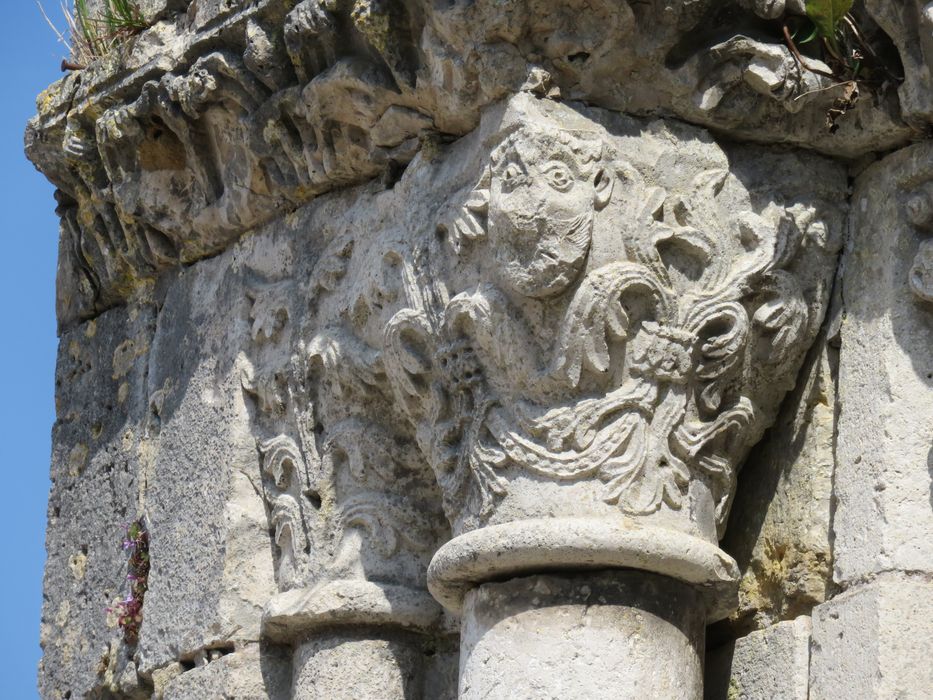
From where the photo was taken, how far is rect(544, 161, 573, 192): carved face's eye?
3734 mm

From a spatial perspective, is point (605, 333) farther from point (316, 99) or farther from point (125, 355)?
point (125, 355)

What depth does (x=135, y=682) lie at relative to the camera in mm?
4789

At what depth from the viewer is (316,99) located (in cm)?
424

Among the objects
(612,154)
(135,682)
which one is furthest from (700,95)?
(135,682)

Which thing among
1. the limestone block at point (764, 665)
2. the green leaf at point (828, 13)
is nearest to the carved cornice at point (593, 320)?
the limestone block at point (764, 665)

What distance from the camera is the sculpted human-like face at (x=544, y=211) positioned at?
3705 millimetres

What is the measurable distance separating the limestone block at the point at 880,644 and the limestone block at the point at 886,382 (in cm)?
5

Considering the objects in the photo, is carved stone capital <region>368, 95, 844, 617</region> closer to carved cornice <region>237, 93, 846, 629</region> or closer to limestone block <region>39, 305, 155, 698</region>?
carved cornice <region>237, 93, 846, 629</region>

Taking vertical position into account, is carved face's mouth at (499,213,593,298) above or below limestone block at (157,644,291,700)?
above

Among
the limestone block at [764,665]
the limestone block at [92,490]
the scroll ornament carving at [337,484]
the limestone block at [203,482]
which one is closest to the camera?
the limestone block at [764,665]

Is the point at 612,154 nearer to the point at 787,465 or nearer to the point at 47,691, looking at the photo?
the point at 787,465

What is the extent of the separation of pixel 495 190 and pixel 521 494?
599mm

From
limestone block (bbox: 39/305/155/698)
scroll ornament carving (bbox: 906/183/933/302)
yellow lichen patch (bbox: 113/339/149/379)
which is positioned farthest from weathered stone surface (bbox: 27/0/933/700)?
yellow lichen patch (bbox: 113/339/149/379)

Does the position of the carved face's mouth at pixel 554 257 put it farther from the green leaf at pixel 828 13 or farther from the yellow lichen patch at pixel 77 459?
the yellow lichen patch at pixel 77 459
